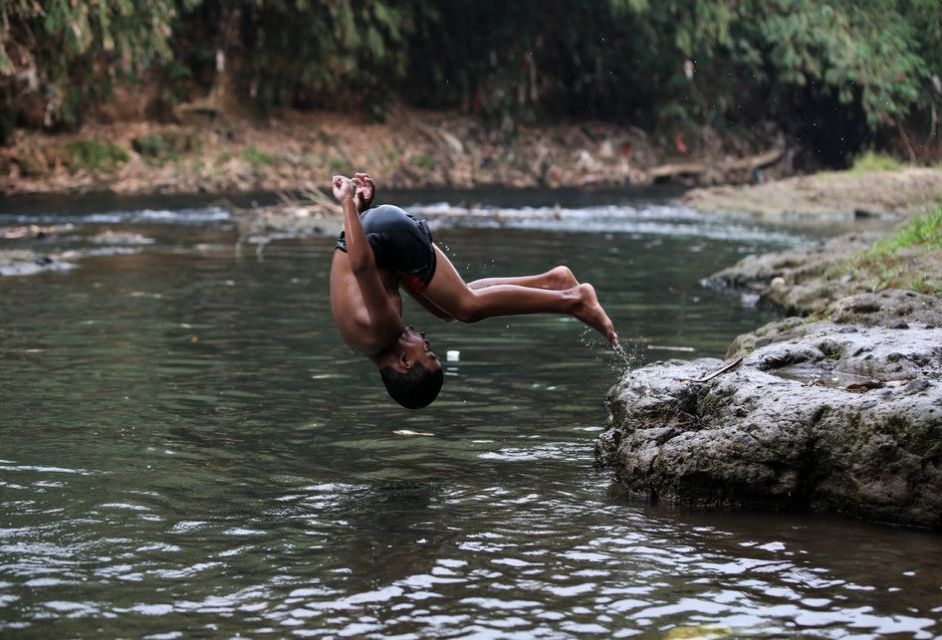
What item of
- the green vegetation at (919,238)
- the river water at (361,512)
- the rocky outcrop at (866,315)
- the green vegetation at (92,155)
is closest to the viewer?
the river water at (361,512)

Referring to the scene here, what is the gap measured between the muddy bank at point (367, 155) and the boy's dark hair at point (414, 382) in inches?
887

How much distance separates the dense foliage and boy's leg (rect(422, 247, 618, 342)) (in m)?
22.2

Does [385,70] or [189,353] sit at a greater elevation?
[385,70]

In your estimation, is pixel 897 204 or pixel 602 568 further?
pixel 897 204

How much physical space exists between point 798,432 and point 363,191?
→ 2.59 metres

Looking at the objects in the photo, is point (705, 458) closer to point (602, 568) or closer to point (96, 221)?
point (602, 568)

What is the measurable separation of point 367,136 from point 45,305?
22606 millimetres

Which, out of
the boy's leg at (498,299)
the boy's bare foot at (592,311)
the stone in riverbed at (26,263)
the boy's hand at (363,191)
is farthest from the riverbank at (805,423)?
the stone in riverbed at (26,263)

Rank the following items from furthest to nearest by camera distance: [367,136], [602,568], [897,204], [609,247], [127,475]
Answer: [367,136]
[897,204]
[609,247]
[127,475]
[602,568]

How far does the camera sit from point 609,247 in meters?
20.1

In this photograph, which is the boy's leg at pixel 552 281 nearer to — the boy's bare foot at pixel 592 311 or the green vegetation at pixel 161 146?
the boy's bare foot at pixel 592 311

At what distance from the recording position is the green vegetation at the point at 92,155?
29.6 meters

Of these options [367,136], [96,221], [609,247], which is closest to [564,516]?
[609,247]

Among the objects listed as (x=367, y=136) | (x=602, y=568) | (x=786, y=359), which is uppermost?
(x=367, y=136)
